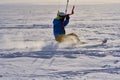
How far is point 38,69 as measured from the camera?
7.16 m

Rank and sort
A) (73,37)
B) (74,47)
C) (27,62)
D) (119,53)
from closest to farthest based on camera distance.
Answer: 1. (27,62)
2. (119,53)
3. (74,47)
4. (73,37)

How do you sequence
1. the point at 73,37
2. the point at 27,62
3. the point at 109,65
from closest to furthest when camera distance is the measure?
the point at 109,65 → the point at 27,62 → the point at 73,37

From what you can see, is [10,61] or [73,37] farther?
[73,37]

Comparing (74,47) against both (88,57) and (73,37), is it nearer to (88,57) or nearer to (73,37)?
(73,37)

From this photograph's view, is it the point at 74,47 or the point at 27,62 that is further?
the point at 74,47

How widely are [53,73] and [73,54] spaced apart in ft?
7.60

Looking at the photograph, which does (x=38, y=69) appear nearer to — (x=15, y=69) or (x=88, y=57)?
(x=15, y=69)

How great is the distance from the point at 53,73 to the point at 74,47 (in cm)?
371

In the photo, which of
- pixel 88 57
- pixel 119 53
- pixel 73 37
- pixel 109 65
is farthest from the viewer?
pixel 73 37

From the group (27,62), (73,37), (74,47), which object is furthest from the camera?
(73,37)

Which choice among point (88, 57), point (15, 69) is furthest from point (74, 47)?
point (15, 69)

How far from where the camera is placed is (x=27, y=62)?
7.95m

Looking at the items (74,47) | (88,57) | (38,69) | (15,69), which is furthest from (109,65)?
(74,47)

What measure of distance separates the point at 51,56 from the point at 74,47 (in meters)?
1.78
